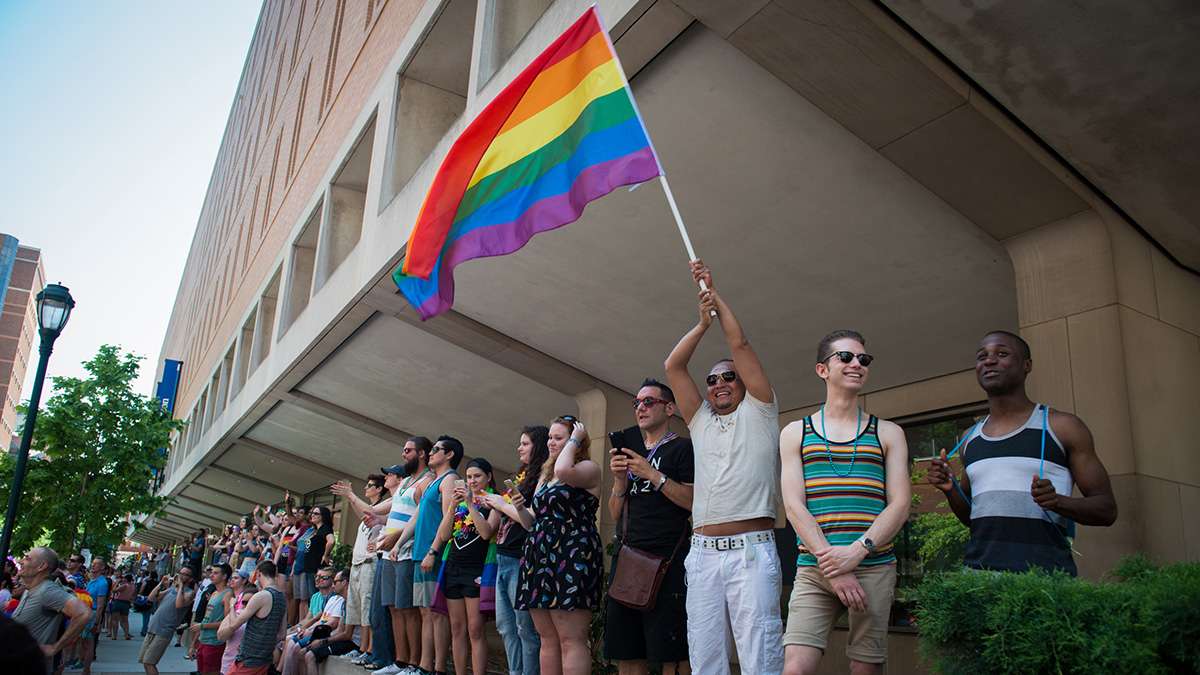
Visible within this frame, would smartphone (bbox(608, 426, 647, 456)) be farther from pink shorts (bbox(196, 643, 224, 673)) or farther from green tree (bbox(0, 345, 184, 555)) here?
green tree (bbox(0, 345, 184, 555))

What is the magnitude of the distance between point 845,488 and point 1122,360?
7.73 ft

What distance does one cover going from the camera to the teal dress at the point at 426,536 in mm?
7809

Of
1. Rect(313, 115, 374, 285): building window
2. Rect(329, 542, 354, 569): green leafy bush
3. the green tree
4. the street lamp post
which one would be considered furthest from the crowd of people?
the green tree

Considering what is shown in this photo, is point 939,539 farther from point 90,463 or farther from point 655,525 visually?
point 90,463

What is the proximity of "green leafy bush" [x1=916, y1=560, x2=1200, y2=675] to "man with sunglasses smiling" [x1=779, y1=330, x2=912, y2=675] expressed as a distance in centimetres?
89

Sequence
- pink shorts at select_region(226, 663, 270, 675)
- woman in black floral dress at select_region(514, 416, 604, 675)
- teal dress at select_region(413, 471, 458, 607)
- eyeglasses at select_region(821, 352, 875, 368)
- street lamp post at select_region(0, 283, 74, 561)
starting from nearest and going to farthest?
eyeglasses at select_region(821, 352, 875, 368), woman in black floral dress at select_region(514, 416, 604, 675), teal dress at select_region(413, 471, 458, 607), pink shorts at select_region(226, 663, 270, 675), street lamp post at select_region(0, 283, 74, 561)

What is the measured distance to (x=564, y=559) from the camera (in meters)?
5.93

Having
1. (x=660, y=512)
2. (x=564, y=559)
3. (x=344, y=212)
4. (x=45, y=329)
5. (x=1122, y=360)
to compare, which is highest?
(x=344, y=212)

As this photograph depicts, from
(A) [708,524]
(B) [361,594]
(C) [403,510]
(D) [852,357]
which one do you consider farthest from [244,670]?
(D) [852,357]

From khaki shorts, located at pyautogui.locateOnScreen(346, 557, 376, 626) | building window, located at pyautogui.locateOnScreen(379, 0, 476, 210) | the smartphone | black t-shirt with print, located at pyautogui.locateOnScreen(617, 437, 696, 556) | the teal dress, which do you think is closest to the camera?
black t-shirt with print, located at pyautogui.locateOnScreen(617, 437, 696, 556)

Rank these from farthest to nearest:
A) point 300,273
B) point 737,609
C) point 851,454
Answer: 1. point 300,273
2. point 737,609
3. point 851,454

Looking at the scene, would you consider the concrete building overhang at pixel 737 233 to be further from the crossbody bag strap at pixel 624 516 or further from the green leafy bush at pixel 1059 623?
the green leafy bush at pixel 1059 623

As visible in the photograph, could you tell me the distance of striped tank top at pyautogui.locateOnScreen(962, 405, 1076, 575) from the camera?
3.81 metres

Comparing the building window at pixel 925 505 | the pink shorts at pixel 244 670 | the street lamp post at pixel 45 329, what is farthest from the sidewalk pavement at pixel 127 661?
the building window at pixel 925 505
